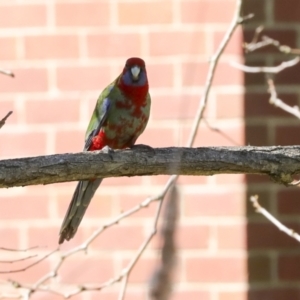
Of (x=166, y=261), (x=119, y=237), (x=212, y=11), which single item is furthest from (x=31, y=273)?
(x=166, y=261)

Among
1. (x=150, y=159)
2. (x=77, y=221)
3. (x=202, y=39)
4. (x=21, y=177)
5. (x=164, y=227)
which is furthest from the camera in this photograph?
(x=202, y=39)

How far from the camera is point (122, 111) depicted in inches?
86.9

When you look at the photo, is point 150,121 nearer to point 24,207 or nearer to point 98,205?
point 98,205

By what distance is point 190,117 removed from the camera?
2246 millimetres

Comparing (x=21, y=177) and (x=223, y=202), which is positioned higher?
(x=21, y=177)

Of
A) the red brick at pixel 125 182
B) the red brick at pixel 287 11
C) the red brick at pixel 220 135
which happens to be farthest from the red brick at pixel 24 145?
the red brick at pixel 287 11

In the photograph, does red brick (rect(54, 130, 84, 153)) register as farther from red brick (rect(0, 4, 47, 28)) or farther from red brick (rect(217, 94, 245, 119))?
red brick (rect(217, 94, 245, 119))

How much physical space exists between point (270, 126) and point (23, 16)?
1.04m

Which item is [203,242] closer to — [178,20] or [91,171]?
[178,20]

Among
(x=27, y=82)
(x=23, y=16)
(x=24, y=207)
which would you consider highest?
(x=23, y=16)

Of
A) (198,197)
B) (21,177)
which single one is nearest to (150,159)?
(21,177)

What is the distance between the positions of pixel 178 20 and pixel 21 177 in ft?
4.10

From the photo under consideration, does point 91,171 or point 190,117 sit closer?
point 91,171

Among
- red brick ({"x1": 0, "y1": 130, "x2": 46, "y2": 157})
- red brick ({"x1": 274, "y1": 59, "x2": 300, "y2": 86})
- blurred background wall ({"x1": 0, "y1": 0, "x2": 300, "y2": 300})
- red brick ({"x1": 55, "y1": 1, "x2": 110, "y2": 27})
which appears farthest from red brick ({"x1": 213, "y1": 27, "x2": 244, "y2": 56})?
red brick ({"x1": 0, "y1": 130, "x2": 46, "y2": 157})
